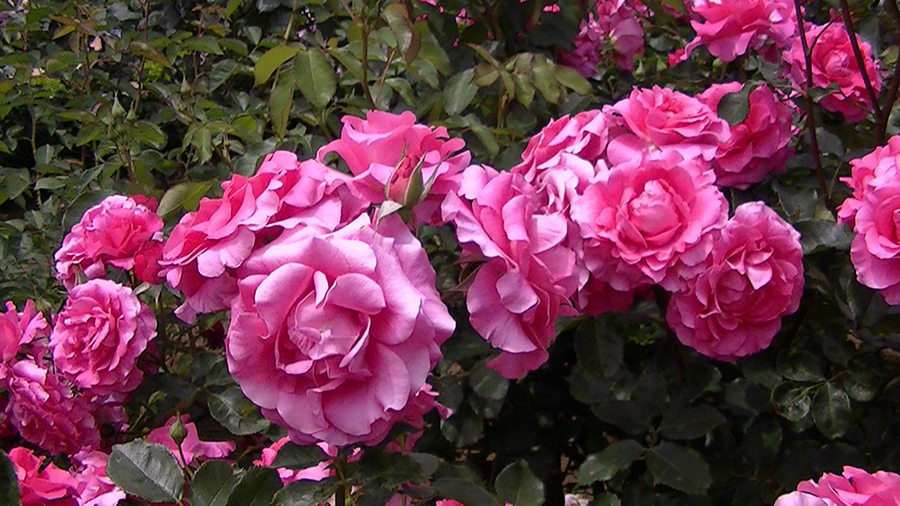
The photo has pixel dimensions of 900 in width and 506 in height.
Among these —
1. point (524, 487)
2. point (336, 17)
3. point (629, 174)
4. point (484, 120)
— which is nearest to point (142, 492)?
point (524, 487)

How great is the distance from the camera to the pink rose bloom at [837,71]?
112 centimetres

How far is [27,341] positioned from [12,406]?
3.3 inches

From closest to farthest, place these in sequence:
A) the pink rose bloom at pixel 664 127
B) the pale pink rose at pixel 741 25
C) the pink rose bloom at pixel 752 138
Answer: the pink rose bloom at pixel 664 127, the pink rose bloom at pixel 752 138, the pale pink rose at pixel 741 25

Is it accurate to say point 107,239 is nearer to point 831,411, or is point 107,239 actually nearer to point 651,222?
point 651,222

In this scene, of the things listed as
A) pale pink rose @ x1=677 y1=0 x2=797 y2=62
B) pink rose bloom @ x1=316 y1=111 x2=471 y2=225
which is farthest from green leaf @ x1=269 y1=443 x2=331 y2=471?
pale pink rose @ x1=677 y1=0 x2=797 y2=62

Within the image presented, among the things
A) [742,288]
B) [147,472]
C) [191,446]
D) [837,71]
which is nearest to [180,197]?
[191,446]

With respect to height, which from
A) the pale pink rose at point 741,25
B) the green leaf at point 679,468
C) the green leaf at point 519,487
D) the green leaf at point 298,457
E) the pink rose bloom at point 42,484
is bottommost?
the green leaf at point 679,468

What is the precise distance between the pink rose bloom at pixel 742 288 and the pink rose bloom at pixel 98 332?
24.5 inches

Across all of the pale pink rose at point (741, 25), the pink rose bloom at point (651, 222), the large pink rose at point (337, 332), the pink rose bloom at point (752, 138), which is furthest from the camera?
the pale pink rose at point (741, 25)

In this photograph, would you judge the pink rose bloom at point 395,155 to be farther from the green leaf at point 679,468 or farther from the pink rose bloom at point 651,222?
the green leaf at point 679,468

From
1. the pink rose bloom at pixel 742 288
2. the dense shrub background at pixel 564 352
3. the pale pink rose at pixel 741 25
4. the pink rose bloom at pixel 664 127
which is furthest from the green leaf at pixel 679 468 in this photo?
the pale pink rose at pixel 741 25

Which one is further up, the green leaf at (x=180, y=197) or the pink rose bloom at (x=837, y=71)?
the green leaf at (x=180, y=197)

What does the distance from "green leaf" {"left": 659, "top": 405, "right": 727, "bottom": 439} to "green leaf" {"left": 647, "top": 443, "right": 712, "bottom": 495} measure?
2 centimetres

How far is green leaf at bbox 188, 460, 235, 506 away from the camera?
662mm
